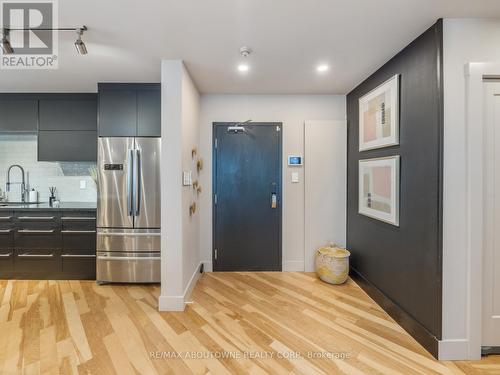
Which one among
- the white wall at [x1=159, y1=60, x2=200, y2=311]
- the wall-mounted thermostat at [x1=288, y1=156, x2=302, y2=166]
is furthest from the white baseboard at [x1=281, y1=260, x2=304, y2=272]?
the white wall at [x1=159, y1=60, x2=200, y2=311]

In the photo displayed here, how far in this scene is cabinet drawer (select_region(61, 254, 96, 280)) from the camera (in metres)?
3.05

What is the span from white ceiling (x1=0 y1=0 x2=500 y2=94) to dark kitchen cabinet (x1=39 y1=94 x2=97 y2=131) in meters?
0.35

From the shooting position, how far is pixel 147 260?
293 cm

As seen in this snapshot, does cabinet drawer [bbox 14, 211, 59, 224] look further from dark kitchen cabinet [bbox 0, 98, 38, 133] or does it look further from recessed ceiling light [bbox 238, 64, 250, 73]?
recessed ceiling light [bbox 238, 64, 250, 73]

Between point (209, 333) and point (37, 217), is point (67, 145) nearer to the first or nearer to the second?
point (37, 217)

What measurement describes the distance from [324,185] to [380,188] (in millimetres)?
937

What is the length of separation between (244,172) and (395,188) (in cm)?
185

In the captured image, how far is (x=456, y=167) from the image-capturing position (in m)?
1.72

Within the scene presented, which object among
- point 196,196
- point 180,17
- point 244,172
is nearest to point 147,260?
point 196,196

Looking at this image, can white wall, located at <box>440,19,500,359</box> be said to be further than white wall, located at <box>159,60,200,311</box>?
No

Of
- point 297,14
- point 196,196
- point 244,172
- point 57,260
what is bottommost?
point 57,260

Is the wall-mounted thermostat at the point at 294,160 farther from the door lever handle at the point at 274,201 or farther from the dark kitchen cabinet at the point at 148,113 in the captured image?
the dark kitchen cabinet at the point at 148,113

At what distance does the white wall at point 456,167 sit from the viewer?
1724 millimetres

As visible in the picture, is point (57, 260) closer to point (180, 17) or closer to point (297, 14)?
point (180, 17)
